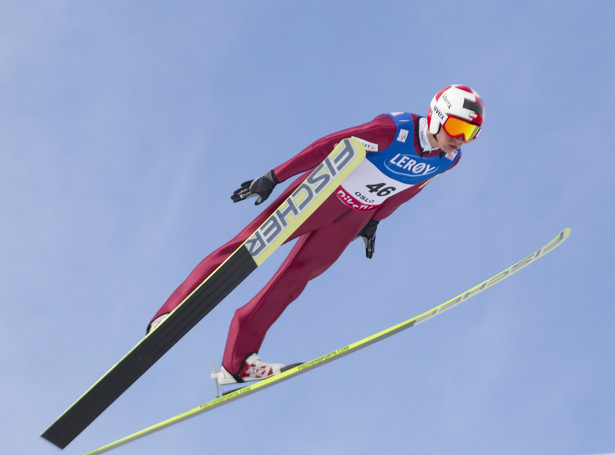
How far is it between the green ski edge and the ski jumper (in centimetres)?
28

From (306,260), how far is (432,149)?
4.83 ft

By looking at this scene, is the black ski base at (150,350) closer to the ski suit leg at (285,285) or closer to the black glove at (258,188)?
the black glove at (258,188)

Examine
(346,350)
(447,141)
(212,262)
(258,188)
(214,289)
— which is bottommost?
(346,350)

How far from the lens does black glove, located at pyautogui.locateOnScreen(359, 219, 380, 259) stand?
798 centimetres

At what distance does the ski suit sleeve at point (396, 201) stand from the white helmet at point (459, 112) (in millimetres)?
643

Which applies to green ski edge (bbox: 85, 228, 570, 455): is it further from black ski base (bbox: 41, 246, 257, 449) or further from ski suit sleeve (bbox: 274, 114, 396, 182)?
ski suit sleeve (bbox: 274, 114, 396, 182)

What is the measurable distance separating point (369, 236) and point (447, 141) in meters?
1.31

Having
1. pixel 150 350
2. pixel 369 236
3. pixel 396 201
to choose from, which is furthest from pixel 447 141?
pixel 150 350

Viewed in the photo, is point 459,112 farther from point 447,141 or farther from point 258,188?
point 258,188

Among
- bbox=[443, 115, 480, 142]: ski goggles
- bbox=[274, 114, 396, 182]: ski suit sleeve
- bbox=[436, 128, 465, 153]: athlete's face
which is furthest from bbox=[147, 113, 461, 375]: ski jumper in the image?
bbox=[443, 115, 480, 142]: ski goggles

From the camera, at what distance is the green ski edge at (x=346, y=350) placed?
7660 millimetres

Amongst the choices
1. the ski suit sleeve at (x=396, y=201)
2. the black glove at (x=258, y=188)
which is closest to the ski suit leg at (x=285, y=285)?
the ski suit sleeve at (x=396, y=201)

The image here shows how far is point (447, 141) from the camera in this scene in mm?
7184

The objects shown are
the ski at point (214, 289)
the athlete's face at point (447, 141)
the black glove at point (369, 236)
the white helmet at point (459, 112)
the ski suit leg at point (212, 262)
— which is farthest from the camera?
the black glove at point (369, 236)
